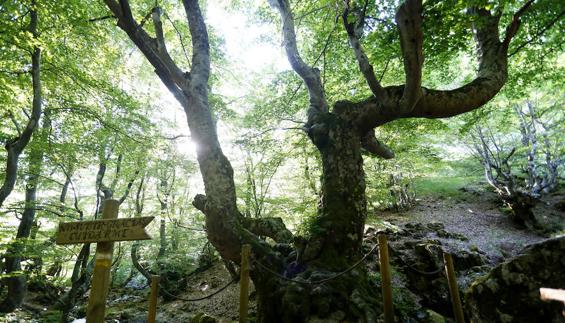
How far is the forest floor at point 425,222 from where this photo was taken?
25.9ft

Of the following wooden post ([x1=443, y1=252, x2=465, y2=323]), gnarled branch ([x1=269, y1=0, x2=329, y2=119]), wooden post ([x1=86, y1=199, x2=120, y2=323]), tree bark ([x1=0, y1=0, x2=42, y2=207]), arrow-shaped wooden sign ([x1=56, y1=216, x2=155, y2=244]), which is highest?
gnarled branch ([x1=269, y1=0, x2=329, y2=119])

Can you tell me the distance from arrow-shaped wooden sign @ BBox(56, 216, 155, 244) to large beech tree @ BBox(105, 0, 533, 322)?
1.81 meters

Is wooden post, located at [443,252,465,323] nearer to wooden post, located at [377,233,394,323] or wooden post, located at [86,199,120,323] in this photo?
wooden post, located at [377,233,394,323]

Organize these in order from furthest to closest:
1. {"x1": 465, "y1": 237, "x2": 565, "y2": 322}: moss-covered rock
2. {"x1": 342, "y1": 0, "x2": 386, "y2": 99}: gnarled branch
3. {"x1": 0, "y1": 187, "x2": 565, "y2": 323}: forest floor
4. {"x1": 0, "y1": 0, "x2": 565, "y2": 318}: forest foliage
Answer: {"x1": 0, "y1": 187, "x2": 565, "y2": 323}: forest floor, {"x1": 0, "y1": 0, "x2": 565, "y2": 318}: forest foliage, {"x1": 342, "y1": 0, "x2": 386, "y2": 99}: gnarled branch, {"x1": 465, "y1": 237, "x2": 565, "y2": 322}: moss-covered rock

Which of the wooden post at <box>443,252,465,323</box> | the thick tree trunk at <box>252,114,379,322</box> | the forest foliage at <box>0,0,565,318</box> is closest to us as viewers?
the wooden post at <box>443,252,465,323</box>

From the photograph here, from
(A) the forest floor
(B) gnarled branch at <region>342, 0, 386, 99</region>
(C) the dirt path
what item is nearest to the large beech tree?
(B) gnarled branch at <region>342, 0, 386, 99</region>

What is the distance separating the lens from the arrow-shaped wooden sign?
3221mm

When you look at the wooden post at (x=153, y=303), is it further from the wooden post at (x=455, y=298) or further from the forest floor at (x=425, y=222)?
the wooden post at (x=455, y=298)

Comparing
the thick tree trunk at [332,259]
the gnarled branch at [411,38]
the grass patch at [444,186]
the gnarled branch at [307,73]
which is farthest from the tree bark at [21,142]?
the grass patch at [444,186]

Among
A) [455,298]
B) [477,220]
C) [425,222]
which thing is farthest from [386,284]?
[477,220]

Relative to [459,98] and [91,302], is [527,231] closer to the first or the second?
[459,98]

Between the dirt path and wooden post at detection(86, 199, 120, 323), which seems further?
the dirt path

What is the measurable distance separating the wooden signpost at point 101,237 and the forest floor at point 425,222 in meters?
4.24

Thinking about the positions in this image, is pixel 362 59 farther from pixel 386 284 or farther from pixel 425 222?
pixel 425 222
